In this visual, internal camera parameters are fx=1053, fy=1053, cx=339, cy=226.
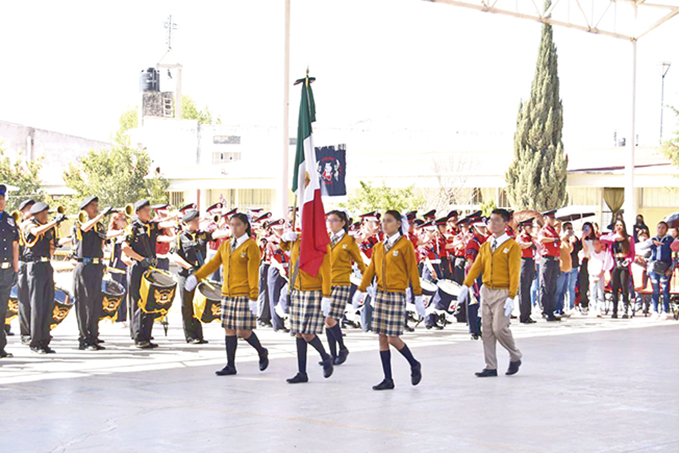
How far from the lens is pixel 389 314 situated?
10.6 metres

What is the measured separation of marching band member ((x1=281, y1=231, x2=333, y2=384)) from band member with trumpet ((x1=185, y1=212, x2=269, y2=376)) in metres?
0.44

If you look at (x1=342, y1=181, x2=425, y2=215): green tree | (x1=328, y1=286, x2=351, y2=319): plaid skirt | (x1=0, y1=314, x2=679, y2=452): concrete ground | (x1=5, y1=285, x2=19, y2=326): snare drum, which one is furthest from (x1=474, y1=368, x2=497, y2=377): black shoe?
(x1=342, y1=181, x2=425, y2=215): green tree

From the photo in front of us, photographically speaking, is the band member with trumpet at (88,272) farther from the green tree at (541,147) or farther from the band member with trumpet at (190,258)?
the green tree at (541,147)

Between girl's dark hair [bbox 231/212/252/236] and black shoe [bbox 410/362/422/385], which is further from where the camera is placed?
girl's dark hair [bbox 231/212/252/236]

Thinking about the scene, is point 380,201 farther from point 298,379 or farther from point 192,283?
point 298,379

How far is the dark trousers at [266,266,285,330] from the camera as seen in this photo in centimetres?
1680

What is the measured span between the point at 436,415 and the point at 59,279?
79.1 feet

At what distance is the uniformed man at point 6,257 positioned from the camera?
42.1ft

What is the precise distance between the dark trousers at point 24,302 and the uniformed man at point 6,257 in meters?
0.75

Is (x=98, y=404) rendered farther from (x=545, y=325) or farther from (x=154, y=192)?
(x=154, y=192)

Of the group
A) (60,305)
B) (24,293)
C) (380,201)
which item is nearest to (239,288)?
(60,305)

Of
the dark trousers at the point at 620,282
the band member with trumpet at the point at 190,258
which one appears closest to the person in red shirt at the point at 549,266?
the dark trousers at the point at 620,282

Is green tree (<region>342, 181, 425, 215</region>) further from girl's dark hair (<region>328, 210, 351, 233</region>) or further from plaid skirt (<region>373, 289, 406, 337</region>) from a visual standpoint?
plaid skirt (<region>373, 289, 406, 337</region>)

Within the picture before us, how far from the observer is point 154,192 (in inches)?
1688
